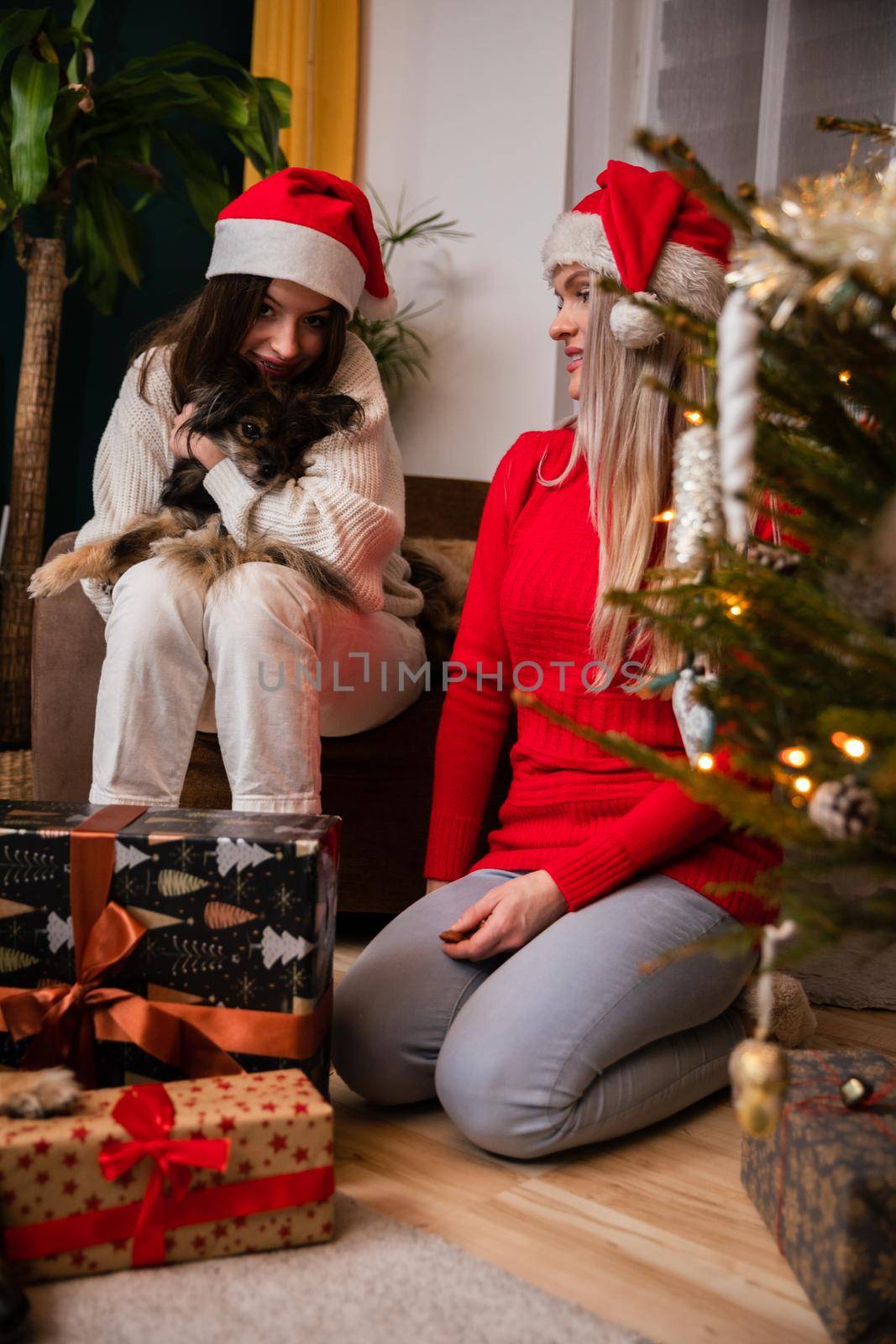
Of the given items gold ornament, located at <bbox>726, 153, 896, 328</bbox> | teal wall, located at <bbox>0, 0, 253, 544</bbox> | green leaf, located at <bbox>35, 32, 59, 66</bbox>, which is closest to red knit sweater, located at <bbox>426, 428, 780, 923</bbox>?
gold ornament, located at <bbox>726, 153, 896, 328</bbox>

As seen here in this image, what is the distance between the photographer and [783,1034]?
1.46 meters

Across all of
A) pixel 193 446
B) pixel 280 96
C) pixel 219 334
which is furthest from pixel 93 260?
pixel 193 446

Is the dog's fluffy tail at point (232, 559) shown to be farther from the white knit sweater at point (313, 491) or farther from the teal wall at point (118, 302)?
the teal wall at point (118, 302)

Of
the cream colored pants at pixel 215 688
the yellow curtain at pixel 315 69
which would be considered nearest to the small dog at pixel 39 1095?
the cream colored pants at pixel 215 688

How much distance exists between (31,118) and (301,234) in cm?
100

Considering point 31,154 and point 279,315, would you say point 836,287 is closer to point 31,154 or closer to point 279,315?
point 279,315

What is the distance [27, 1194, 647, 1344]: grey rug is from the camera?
2.98 ft

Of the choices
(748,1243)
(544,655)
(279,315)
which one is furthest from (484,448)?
(748,1243)

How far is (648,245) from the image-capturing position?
4.44ft

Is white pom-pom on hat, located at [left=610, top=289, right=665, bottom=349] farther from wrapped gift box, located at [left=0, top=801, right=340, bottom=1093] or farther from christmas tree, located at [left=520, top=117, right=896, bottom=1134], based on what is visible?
wrapped gift box, located at [left=0, top=801, right=340, bottom=1093]

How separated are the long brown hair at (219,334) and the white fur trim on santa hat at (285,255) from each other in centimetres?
3

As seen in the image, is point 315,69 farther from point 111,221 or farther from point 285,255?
point 285,255

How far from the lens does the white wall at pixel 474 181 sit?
10.3 ft

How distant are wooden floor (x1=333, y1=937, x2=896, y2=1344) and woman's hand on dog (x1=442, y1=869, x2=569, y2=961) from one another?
200 mm
